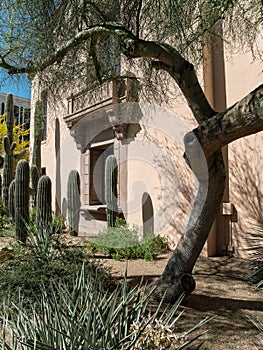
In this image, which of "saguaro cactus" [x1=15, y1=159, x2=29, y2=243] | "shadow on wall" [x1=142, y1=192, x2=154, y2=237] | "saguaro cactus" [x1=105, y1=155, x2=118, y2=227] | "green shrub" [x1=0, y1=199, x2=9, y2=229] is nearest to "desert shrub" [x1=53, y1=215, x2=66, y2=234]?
"saguaro cactus" [x1=15, y1=159, x2=29, y2=243]

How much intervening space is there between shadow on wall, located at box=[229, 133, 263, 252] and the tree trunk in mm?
2652

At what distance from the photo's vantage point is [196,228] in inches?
172

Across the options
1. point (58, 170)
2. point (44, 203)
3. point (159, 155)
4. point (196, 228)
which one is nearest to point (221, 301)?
point (196, 228)

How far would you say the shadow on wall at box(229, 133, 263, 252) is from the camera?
672 centimetres

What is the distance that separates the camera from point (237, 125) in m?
3.62

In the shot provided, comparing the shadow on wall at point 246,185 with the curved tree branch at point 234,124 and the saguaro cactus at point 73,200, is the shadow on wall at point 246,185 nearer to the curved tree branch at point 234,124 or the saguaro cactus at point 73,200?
the curved tree branch at point 234,124

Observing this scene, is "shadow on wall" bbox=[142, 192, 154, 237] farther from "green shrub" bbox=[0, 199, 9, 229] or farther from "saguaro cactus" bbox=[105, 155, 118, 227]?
"green shrub" bbox=[0, 199, 9, 229]

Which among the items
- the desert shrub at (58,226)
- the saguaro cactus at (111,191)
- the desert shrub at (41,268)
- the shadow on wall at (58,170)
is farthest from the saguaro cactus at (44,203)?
the shadow on wall at (58,170)

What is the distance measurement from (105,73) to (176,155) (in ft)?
10.6

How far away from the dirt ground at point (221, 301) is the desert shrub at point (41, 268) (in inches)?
33.3

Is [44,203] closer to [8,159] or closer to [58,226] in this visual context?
[58,226]

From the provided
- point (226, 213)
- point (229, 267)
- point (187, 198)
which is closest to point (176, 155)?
point (187, 198)

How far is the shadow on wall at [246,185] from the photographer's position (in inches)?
265

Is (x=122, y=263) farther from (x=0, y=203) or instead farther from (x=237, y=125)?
(x=0, y=203)
